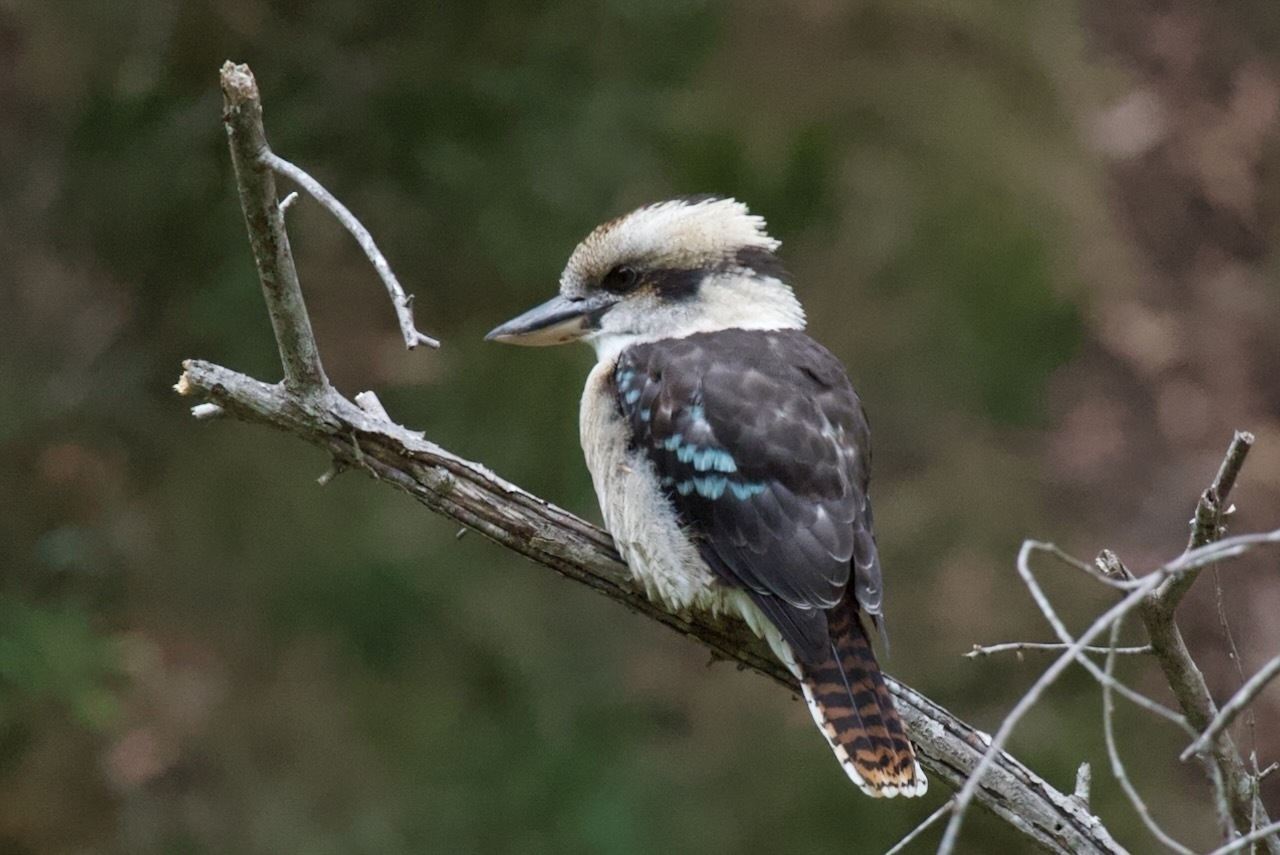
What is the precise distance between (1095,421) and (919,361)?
2034mm

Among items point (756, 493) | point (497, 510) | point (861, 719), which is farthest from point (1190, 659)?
Answer: point (497, 510)

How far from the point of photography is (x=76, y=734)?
200 inches

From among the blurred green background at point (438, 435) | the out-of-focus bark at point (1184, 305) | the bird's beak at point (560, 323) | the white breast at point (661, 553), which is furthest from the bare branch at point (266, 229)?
the out-of-focus bark at point (1184, 305)

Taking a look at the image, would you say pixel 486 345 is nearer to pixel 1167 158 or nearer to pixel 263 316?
pixel 263 316

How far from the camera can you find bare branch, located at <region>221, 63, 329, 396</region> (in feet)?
7.18

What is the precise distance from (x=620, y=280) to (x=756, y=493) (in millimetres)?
775

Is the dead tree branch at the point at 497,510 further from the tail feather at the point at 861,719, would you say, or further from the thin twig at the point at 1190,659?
the thin twig at the point at 1190,659

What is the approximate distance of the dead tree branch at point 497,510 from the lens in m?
2.58

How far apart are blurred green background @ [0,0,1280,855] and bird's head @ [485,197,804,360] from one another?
51.6 inches

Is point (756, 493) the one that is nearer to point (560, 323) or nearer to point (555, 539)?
point (555, 539)

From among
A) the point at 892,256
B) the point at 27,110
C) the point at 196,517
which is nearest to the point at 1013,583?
the point at 892,256

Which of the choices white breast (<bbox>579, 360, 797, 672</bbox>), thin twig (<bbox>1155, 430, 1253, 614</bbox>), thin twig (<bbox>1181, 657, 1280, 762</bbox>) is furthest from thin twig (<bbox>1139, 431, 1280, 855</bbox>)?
white breast (<bbox>579, 360, 797, 672</bbox>)

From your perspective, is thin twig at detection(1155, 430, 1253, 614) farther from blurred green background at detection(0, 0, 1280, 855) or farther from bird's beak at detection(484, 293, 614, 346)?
blurred green background at detection(0, 0, 1280, 855)

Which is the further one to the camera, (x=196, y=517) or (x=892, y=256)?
(x=892, y=256)
